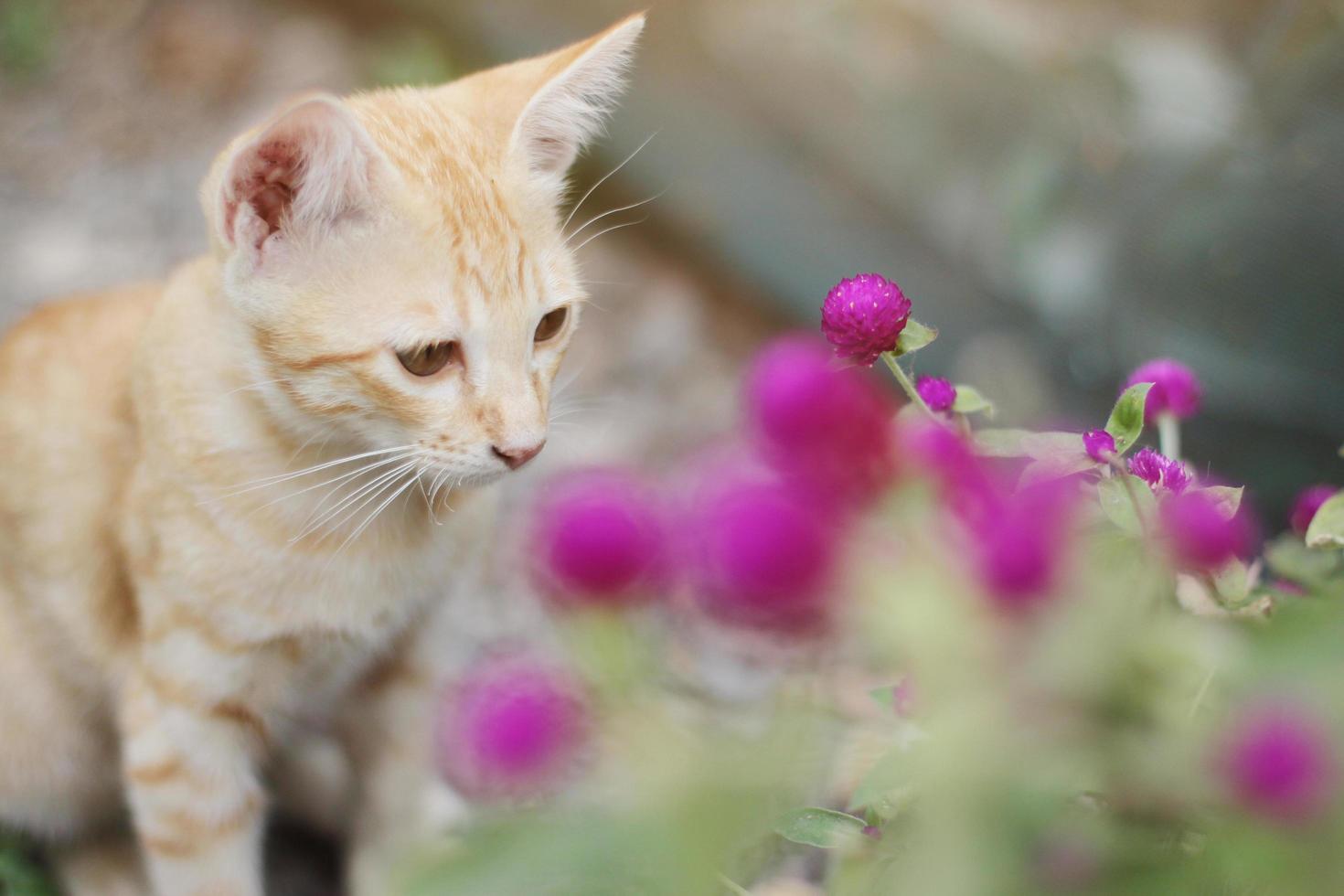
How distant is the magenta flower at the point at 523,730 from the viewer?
0.44 meters

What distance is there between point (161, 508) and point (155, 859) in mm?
368

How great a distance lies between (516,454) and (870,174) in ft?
4.64

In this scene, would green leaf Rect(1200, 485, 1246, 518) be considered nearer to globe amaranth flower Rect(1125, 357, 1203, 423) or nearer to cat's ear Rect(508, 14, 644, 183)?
globe amaranth flower Rect(1125, 357, 1203, 423)

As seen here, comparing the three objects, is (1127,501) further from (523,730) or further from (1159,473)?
(523,730)

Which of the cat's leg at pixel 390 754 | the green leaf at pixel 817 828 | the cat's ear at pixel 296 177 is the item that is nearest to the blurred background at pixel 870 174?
the cat's leg at pixel 390 754

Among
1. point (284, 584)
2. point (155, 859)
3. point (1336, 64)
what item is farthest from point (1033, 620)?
point (1336, 64)

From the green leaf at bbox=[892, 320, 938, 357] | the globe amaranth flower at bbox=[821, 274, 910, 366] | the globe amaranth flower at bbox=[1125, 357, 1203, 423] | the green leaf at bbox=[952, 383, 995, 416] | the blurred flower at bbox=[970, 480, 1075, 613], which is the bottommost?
the green leaf at bbox=[952, 383, 995, 416]

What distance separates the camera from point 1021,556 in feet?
1.18

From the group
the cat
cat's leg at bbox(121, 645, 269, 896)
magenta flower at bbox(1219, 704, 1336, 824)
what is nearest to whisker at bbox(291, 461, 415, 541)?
the cat

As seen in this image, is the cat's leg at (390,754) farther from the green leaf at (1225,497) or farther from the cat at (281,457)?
the green leaf at (1225,497)

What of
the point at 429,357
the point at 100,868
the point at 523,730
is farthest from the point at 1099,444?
the point at 100,868

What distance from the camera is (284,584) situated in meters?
1.07

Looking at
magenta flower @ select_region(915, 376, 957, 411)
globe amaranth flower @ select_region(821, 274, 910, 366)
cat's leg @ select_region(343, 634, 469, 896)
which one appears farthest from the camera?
cat's leg @ select_region(343, 634, 469, 896)

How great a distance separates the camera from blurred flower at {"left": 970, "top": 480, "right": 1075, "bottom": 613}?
358 mm
